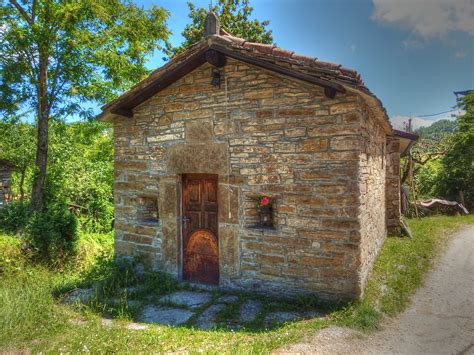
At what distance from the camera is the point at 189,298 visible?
4.99m

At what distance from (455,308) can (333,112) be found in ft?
11.6

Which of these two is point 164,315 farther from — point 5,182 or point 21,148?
point 5,182

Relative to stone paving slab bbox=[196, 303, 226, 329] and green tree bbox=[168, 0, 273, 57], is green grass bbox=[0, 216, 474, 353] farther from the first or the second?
green tree bbox=[168, 0, 273, 57]

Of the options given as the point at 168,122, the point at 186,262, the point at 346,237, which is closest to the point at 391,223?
the point at 346,237

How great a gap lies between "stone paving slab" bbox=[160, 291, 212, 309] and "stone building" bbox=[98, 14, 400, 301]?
39 cm

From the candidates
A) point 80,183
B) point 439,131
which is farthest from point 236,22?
point 439,131

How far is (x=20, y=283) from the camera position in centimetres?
515

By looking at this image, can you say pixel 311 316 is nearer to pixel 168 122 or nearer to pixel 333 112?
pixel 333 112

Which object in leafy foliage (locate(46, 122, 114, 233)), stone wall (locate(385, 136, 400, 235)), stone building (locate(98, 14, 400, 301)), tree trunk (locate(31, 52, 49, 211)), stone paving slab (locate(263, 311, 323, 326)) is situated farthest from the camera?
leafy foliage (locate(46, 122, 114, 233))

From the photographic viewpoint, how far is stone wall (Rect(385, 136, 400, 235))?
9.14m

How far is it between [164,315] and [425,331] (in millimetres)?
3481

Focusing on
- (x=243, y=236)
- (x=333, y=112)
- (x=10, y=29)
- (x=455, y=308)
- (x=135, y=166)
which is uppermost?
(x=10, y=29)

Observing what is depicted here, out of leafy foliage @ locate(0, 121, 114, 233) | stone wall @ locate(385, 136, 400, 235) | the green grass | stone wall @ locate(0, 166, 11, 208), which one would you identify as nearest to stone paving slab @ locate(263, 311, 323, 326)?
the green grass

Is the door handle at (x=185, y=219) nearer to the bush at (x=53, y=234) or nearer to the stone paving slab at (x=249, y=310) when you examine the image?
the stone paving slab at (x=249, y=310)
